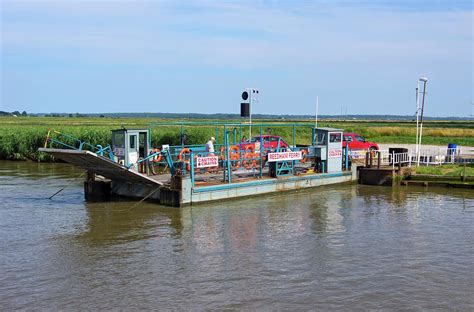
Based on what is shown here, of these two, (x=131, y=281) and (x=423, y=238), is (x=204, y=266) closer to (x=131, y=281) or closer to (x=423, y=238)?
(x=131, y=281)

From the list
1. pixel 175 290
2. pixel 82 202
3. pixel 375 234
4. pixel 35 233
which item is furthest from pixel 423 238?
pixel 82 202

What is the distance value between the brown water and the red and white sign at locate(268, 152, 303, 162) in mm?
1930

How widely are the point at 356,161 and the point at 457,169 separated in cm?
480

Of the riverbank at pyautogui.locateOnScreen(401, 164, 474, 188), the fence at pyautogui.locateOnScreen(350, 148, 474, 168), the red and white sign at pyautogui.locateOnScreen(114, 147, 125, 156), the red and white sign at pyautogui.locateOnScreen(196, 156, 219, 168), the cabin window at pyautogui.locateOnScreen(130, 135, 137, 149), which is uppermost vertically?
the cabin window at pyautogui.locateOnScreen(130, 135, 137, 149)

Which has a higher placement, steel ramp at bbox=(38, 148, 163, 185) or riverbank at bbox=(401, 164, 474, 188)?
steel ramp at bbox=(38, 148, 163, 185)

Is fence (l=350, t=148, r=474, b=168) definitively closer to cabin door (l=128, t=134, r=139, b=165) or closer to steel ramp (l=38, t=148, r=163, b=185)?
cabin door (l=128, t=134, r=139, b=165)

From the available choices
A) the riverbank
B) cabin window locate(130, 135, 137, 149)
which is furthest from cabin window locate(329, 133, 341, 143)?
cabin window locate(130, 135, 137, 149)

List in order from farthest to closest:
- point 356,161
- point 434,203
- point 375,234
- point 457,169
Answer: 1. point 356,161
2. point 457,169
3. point 434,203
4. point 375,234

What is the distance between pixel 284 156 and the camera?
76.8 ft

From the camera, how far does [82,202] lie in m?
21.5

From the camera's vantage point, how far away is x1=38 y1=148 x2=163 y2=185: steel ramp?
61.0 feet

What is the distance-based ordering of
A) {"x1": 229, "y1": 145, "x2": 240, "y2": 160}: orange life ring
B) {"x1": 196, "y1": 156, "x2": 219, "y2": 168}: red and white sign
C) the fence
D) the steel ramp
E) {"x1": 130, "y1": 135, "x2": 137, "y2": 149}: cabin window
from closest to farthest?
the steel ramp → {"x1": 196, "y1": 156, "x2": 219, "y2": 168}: red and white sign → {"x1": 130, "y1": 135, "x2": 137, "y2": 149}: cabin window → {"x1": 229, "y1": 145, "x2": 240, "y2": 160}: orange life ring → the fence

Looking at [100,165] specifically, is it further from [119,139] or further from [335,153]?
[335,153]

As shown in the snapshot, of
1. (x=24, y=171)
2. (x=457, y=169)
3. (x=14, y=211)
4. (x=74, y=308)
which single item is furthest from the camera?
(x=24, y=171)
